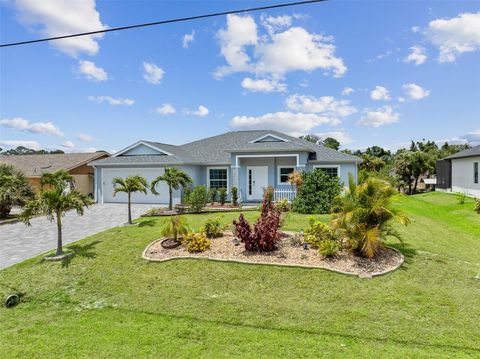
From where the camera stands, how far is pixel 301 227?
1202 centimetres

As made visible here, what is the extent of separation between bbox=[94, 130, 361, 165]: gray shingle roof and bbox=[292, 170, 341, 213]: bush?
3100 mm

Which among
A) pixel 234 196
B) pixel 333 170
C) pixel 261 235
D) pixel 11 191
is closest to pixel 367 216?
pixel 261 235

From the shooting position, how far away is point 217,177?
2178cm

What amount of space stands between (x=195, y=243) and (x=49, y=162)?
2554 centimetres

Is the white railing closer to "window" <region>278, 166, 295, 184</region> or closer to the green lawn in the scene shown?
"window" <region>278, 166, 295, 184</region>

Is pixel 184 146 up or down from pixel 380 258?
up

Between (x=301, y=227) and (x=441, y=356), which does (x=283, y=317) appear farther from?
(x=301, y=227)

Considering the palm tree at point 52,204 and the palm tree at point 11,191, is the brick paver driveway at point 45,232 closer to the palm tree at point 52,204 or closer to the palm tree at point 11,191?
the palm tree at point 52,204

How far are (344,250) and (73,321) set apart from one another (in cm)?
686

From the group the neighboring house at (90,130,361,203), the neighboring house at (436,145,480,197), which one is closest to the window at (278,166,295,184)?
the neighboring house at (90,130,361,203)

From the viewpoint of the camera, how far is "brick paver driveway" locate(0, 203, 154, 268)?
983cm

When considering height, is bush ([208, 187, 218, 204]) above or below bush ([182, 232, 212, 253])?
above


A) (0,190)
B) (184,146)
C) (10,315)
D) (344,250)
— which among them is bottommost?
(10,315)

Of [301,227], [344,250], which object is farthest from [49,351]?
[301,227]
